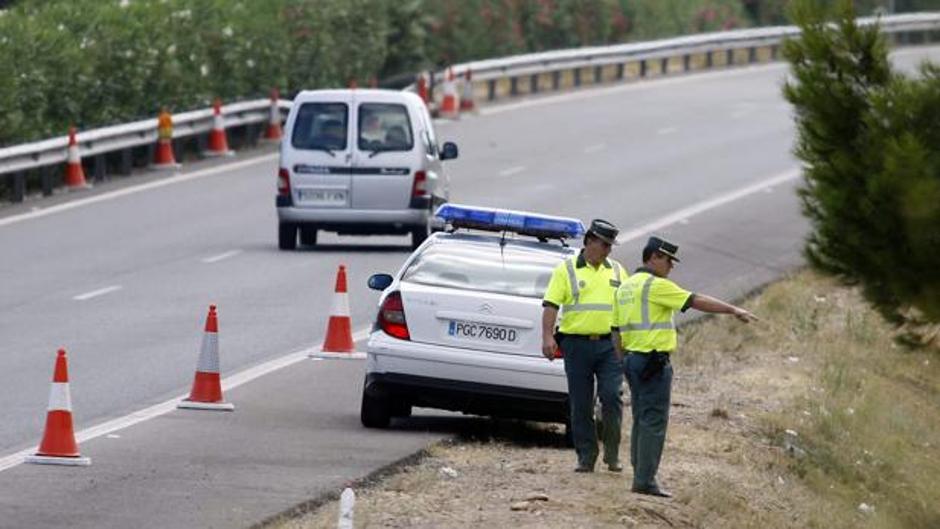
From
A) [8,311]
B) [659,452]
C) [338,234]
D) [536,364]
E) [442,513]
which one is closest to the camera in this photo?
[442,513]

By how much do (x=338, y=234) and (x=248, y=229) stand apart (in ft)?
4.92

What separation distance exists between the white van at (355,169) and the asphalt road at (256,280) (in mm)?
457

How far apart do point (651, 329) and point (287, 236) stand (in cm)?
1561

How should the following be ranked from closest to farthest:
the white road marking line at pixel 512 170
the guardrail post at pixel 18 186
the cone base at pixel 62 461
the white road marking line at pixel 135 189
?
the cone base at pixel 62 461 → the white road marking line at pixel 135 189 → the guardrail post at pixel 18 186 → the white road marking line at pixel 512 170

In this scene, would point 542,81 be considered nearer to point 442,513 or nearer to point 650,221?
point 650,221

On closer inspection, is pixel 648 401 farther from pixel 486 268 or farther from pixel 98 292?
pixel 98 292

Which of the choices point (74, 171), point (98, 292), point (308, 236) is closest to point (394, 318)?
point (98, 292)

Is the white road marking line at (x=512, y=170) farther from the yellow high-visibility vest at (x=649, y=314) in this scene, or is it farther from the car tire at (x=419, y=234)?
the yellow high-visibility vest at (x=649, y=314)

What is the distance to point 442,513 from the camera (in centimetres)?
1318

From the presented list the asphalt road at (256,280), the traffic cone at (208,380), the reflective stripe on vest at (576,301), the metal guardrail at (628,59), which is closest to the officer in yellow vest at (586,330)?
the reflective stripe on vest at (576,301)

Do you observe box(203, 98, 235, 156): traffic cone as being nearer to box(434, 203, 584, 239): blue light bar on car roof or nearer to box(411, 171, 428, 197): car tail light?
box(411, 171, 428, 197): car tail light

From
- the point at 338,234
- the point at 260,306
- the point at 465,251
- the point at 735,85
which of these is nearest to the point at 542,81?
the point at 735,85

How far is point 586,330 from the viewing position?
575 inches

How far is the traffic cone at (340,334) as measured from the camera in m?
20.2
